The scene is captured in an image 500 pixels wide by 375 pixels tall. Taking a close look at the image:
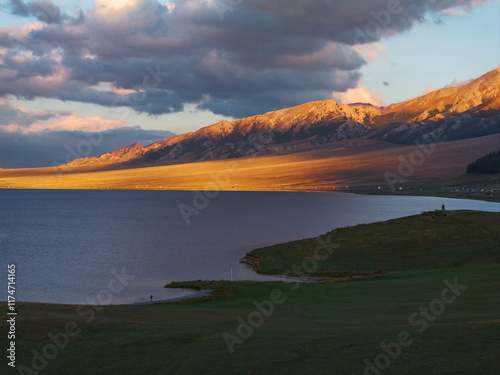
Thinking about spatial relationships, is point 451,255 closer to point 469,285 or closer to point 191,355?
point 469,285

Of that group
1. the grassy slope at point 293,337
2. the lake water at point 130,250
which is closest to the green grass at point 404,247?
the lake water at point 130,250

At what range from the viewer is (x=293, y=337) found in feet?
72.8

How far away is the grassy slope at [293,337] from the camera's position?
1795cm

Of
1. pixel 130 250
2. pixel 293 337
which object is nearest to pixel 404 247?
pixel 130 250

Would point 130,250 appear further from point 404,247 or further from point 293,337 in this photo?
point 293,337

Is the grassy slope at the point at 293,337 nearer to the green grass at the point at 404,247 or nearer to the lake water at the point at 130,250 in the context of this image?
the lake water at the point at 130,250

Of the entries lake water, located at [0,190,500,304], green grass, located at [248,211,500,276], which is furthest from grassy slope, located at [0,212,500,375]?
green grass, located at [248,211,500,276]

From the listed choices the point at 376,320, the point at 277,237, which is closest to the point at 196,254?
the point at 277,237

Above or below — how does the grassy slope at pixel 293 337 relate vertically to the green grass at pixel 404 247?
above

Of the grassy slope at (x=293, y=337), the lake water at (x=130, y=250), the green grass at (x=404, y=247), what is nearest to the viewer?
the grassy slope at (x=293, y=337)

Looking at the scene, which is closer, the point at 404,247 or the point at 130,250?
the point at 404,247

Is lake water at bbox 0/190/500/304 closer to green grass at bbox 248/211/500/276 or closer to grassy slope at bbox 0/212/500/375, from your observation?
green grass at bbox 248/211/500/276

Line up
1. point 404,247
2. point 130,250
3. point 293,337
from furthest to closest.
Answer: point 130,250, point 404,247, point 293,337

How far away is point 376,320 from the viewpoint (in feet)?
84.4
